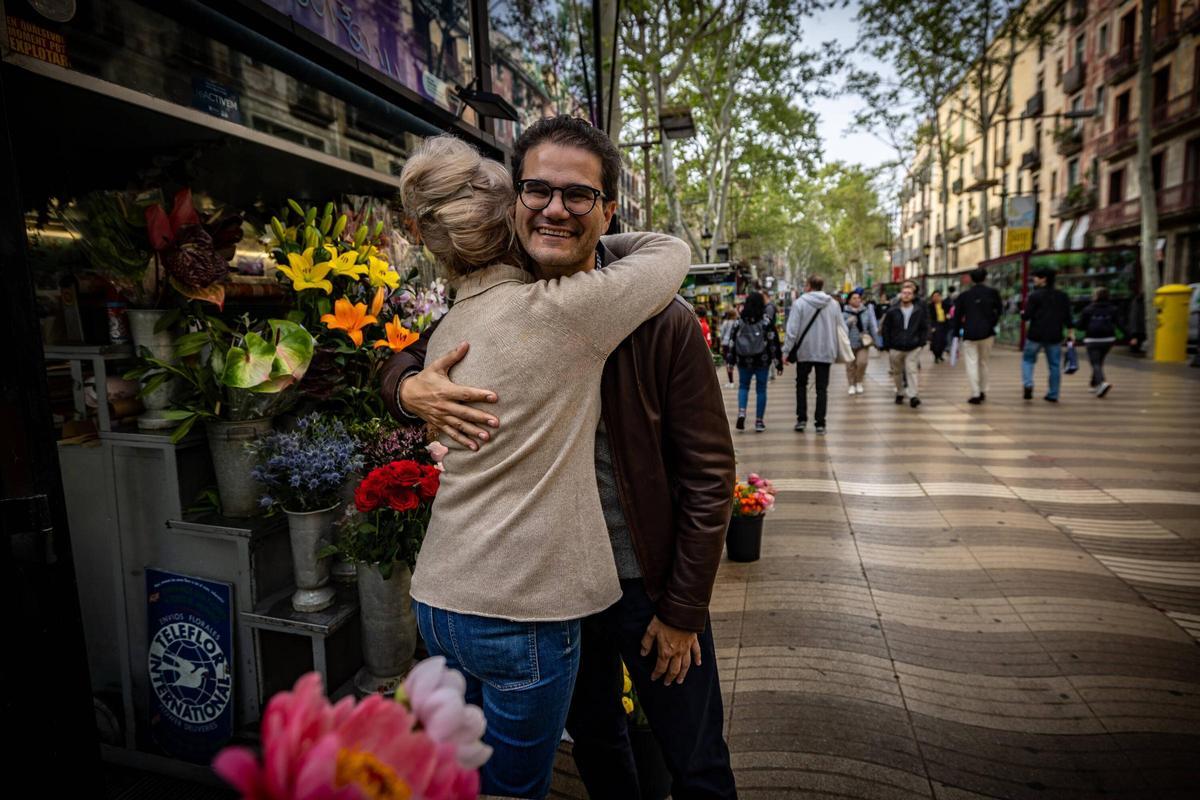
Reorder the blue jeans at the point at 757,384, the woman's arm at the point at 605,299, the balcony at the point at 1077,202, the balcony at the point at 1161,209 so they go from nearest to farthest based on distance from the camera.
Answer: the woman's arm at the point at 605,299 < the blue jeans at the point at 757,384 < the balcony at the point at 1161,209 < the balcony at the point at 1077,202

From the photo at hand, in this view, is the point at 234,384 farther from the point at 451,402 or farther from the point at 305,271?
the point at 451,402

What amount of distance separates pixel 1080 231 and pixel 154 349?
120 feet

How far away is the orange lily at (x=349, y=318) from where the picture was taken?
2.37m

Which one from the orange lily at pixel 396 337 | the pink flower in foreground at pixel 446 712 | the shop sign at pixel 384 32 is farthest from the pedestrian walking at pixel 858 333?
the pink flower in foreground at pixel 446 712

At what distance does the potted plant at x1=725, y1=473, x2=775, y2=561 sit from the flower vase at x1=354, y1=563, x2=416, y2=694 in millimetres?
2153

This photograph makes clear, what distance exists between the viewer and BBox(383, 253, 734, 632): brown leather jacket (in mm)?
1427

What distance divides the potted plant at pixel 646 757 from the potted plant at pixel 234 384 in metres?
1.44

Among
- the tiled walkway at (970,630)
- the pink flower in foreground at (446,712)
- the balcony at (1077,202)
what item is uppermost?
the balcony at (1077,202)

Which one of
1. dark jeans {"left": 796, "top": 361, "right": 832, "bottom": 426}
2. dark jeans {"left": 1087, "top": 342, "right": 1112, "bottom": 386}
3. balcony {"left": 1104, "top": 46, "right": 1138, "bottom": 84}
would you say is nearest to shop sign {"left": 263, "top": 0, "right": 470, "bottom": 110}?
dark jeans {"left": 796, "top": 361, "right": 832, "bottom": 426}

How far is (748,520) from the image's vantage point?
159 inches

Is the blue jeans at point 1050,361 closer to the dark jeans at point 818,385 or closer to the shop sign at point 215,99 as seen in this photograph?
the dark jeans at point 818,385

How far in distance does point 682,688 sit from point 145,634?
6.60 feet

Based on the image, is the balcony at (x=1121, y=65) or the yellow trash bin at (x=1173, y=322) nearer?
the yellow trash bin at (x=1173, y=322)

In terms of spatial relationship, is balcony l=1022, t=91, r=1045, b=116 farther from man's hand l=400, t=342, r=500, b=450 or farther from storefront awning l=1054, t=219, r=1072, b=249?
man's hand l=400, t=342, r=500, b=450
